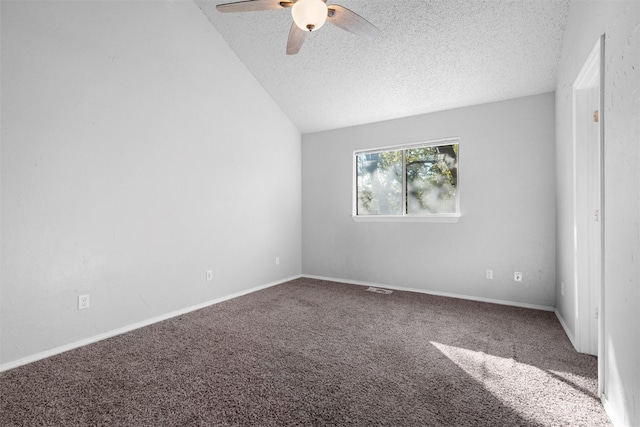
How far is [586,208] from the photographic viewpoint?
7.02 feet

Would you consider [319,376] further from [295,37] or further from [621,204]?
[295,37]

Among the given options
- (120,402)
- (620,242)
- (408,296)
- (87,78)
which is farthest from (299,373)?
(87,78)

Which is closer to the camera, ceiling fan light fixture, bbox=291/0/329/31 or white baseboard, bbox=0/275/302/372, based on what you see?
ceiling fan light fixture, bbox=291/0/329/31

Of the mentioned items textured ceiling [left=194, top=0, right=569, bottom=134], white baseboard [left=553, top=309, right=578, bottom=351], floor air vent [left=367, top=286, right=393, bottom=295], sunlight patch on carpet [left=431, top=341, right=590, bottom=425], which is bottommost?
floor air vent [left=367, top=286, right=393, bottom=295]

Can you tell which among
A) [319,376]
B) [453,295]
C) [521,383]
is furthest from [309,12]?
[453,295]

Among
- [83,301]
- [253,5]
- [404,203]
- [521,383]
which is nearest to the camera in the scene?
[521,383]

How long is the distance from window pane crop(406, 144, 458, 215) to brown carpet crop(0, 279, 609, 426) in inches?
55.6

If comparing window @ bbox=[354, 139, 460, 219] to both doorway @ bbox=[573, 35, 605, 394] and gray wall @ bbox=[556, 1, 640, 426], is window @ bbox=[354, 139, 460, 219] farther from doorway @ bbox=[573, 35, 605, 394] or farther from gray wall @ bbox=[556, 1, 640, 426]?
gray wall @ bbox=[556, 1, 640, 426]

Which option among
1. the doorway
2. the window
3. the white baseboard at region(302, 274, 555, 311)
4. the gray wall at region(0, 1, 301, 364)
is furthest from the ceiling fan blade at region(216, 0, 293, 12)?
the white baseboard at region(302, 274, 555, 311)

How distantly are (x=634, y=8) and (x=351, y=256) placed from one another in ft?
11.8

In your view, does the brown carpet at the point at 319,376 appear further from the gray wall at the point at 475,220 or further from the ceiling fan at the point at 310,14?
the ceiling fan at the point at 310,14

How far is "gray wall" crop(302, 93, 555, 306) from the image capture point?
319 cm

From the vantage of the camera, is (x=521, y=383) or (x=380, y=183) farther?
(x=380, y=183)

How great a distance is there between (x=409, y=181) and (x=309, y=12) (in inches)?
107
